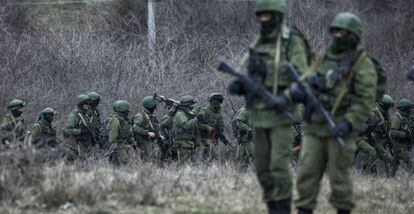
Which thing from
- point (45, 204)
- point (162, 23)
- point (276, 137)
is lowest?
point (45, 204)

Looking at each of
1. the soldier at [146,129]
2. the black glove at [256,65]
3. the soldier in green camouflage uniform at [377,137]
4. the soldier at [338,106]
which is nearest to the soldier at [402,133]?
the soldier in green camouflage uniform at [377,137]

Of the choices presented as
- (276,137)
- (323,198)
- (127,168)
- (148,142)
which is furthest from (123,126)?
(276,137)

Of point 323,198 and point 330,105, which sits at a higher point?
point 330,105

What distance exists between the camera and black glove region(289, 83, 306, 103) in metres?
6.12

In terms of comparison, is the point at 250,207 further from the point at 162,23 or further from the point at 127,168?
the point at 162,23

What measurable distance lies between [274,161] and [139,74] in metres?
14.5

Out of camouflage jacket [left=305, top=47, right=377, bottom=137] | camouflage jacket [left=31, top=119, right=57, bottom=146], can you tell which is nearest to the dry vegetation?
camouflage jacket [left=305, top=47, right=377, bottom=137]

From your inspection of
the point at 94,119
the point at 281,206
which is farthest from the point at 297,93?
the point at 94,119

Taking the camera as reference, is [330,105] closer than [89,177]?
Yes

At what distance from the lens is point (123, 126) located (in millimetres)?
12867

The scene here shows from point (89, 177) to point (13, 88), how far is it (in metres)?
11.7

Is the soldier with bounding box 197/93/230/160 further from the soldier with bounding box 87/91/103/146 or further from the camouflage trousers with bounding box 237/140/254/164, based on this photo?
the soldier with bounding box 87/91/103/146

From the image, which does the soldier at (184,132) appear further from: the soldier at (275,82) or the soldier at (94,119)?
the soldier at (275,82)

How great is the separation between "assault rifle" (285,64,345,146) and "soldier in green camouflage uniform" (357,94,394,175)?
7.49 m
